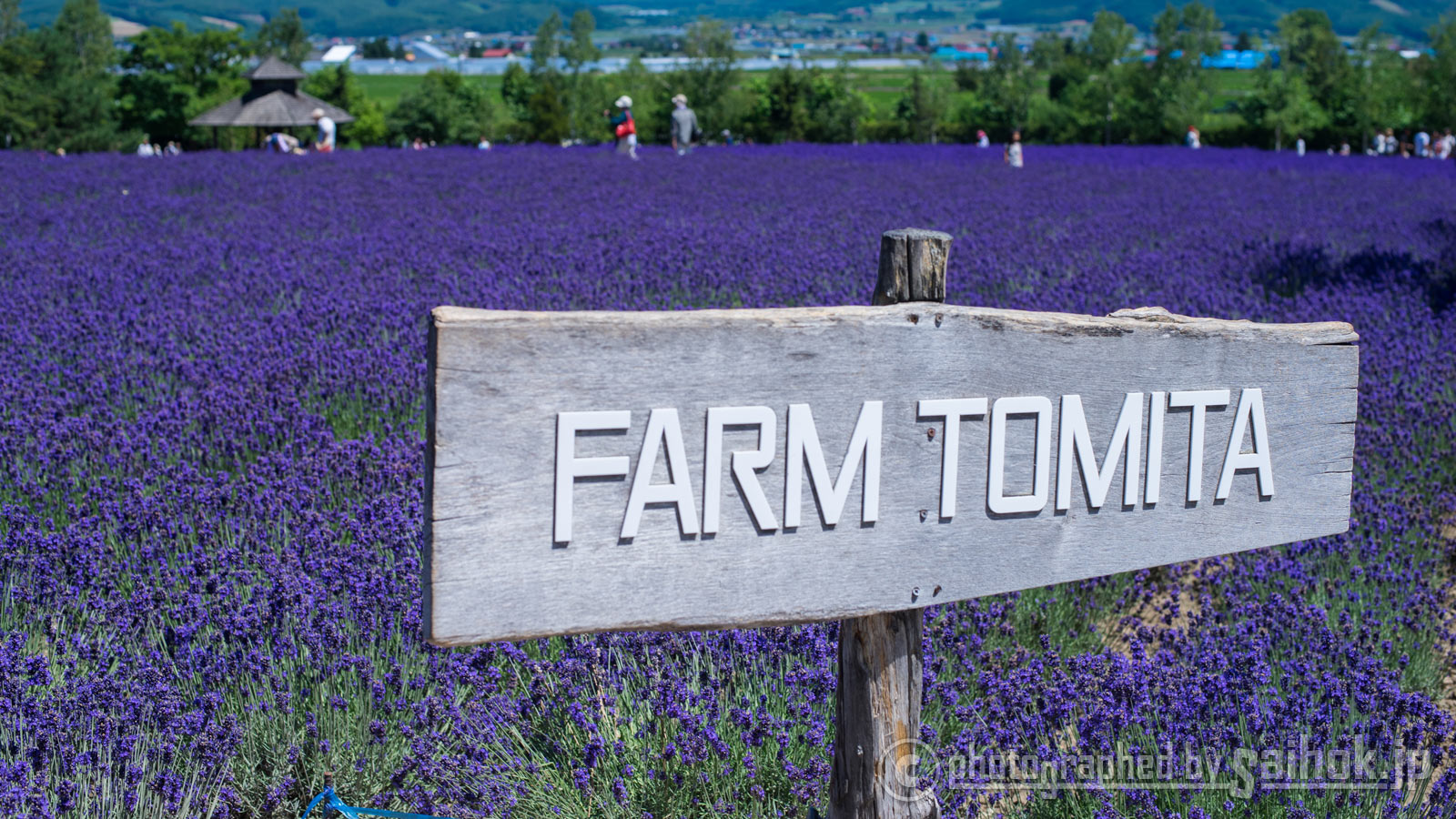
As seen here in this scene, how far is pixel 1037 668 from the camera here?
235cm

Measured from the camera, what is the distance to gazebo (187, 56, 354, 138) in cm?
2639

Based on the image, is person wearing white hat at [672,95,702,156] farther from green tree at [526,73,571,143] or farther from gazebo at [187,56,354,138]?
green tree at [526,73,571,143]

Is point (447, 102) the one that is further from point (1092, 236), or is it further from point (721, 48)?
point (1092, 236)

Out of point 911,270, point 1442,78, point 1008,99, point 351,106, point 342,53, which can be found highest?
point 342,53

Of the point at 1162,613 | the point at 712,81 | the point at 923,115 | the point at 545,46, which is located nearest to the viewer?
the point at 1162,613

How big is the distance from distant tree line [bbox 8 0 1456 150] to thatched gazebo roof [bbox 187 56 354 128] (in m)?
5.51

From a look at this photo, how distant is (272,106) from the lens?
2688cm

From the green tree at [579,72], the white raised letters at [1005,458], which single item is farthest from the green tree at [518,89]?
the white raised letters at [1005,458]

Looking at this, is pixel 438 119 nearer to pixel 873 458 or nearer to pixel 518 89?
pixel 518 89

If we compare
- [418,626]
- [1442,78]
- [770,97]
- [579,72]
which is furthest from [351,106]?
[418,626]

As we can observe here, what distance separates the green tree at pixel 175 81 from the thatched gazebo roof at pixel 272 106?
965cm

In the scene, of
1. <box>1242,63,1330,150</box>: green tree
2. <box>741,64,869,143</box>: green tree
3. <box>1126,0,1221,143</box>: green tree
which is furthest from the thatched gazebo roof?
<box>1242,63,1330,150</box>: green tree

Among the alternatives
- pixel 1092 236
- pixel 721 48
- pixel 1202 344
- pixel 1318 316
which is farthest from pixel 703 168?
pixel 721 48

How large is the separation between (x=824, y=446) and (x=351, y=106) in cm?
4271
